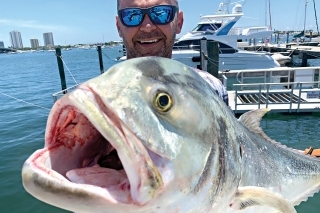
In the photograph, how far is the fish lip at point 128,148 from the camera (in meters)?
1.04

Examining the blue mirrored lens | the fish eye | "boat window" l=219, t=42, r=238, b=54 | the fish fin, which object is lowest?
"boat window" l=219, t=42, r=238, b=54

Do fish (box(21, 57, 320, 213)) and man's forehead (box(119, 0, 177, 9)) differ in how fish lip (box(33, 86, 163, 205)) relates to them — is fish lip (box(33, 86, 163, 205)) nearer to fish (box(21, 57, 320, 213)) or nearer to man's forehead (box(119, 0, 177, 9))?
fish (box(21, 57, 320, 213))

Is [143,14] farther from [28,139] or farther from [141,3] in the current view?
[28,139]

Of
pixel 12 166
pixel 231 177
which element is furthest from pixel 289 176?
pixel 12 166

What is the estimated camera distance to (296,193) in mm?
2402

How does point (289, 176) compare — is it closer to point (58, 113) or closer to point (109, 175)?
point (109, 175)

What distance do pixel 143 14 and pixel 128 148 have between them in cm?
142

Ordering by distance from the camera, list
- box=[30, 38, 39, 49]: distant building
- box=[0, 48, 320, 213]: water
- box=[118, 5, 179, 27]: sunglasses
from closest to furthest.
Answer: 1. box=[118, 5, 179, 27]: sunglasses
2. box=[0, 48, 320, 213]: water
3. box=[30, 38, 39, 49]: distant building

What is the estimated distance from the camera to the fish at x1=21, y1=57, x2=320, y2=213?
104 centimetres

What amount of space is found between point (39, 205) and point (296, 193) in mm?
5463

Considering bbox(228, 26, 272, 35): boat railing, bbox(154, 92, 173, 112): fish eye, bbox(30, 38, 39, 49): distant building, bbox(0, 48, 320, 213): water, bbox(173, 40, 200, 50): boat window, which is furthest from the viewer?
bbox(30, 38, 39, 49): distant building

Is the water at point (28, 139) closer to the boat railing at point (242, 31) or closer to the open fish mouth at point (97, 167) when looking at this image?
the open fish mouth at point (97, 167)

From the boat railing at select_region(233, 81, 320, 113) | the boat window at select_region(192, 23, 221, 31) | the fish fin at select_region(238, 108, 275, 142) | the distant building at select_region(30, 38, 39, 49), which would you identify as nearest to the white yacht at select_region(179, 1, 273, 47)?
the boat window at select_region(192, 23, 221, 31)

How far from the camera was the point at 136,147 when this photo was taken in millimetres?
1062
